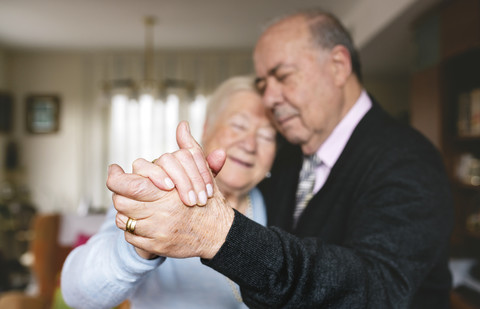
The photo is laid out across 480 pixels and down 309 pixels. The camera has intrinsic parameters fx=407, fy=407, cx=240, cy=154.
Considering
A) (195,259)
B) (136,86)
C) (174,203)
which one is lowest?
(195,259)

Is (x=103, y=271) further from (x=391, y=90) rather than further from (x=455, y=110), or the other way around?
(x=391, y=90)

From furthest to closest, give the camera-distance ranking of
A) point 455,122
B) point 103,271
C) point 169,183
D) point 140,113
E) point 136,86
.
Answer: point 140,113
point 136,86
point 455,122
point 103,271
point 169,183

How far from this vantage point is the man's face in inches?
53.6

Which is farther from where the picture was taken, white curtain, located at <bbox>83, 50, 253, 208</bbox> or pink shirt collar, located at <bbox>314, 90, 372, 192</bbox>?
white curtain, located at <bbox>83, 50, 253, 208</bbox>

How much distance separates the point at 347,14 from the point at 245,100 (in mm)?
4294

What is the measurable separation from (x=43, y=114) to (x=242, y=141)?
6.67m

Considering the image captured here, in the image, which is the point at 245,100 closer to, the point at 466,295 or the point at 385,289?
the point at 385,289

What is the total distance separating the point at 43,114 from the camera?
7.03m

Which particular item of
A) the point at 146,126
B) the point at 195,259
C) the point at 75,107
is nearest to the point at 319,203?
the point at 195,259

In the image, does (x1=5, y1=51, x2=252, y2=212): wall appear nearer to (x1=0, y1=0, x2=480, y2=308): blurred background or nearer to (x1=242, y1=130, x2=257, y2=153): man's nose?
(x1=0, y1=0, x2=480, y2=308): blurred background

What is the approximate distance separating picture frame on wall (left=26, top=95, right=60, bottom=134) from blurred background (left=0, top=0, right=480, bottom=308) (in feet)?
0.06

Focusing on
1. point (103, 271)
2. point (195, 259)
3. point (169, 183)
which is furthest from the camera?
point (195, 259)

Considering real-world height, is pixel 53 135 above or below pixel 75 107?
below

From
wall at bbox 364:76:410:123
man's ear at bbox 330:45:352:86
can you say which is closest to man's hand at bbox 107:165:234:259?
man's ear at bbox 330:45:352:86
